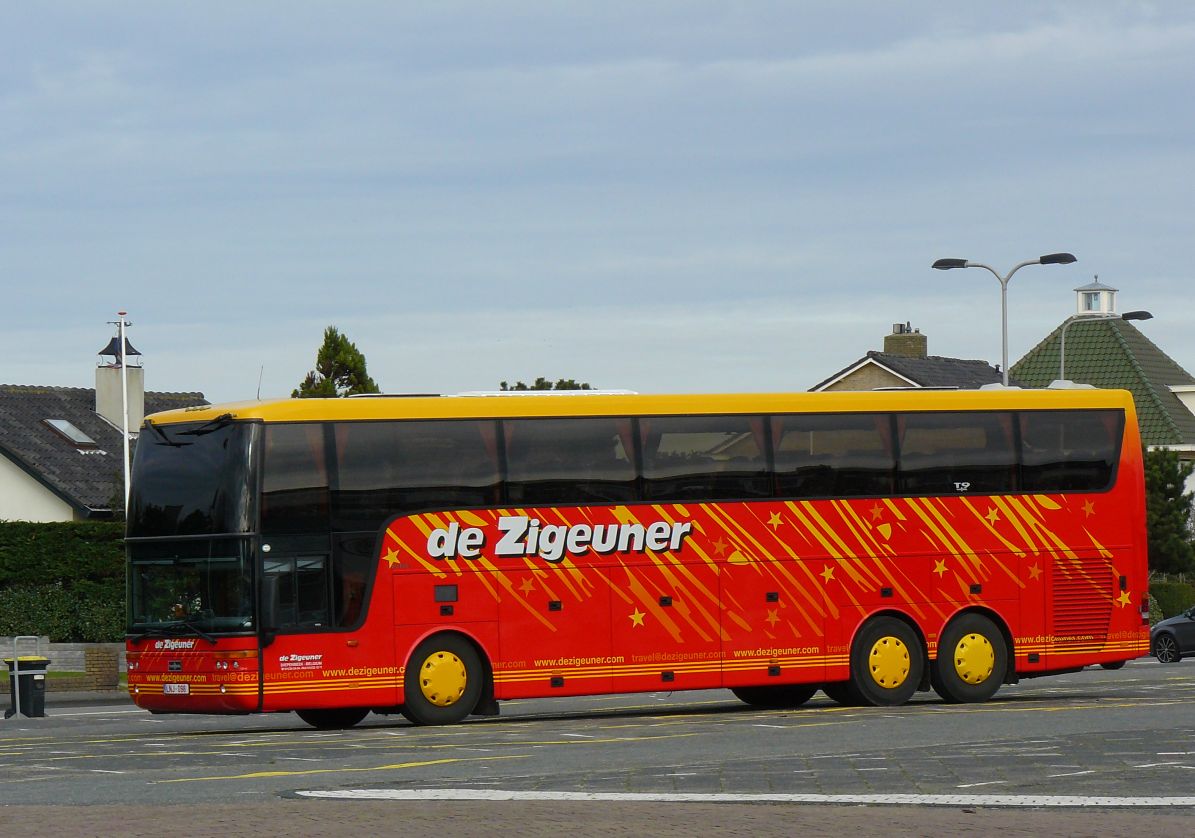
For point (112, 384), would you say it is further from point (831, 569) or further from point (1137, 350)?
point (1137, 350)

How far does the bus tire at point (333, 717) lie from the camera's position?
2258cm

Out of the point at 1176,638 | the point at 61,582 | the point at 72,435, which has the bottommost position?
the point at 1176,638

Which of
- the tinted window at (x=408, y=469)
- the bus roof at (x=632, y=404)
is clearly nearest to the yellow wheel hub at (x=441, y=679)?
the tinted window at (x=408, y=469)

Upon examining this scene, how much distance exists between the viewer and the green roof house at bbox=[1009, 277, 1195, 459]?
7156 cm

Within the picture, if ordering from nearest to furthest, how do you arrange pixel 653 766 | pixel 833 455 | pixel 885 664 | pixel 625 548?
pixel 653 766
pixel 625 548
pixel 833 455
pixel 885 664

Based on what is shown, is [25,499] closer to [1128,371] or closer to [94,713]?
[94,713]

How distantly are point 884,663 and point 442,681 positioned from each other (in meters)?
5.41

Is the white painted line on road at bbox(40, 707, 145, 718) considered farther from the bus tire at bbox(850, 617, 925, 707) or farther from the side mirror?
the bus tire at bbox(850, 617, 925, 707)

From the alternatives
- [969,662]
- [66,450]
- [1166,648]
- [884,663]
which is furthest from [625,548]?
[66,450]

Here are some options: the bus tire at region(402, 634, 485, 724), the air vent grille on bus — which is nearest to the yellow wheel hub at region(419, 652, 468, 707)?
the bus tire at region(402, 634, 485, 724)

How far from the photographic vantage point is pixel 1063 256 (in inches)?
1597

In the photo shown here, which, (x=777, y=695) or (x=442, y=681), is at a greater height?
(x=442, y=681)

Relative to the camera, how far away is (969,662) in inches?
948

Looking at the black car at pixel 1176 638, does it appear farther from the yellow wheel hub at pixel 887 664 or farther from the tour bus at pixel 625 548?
the yellow wheel hub at pixel 887 664
